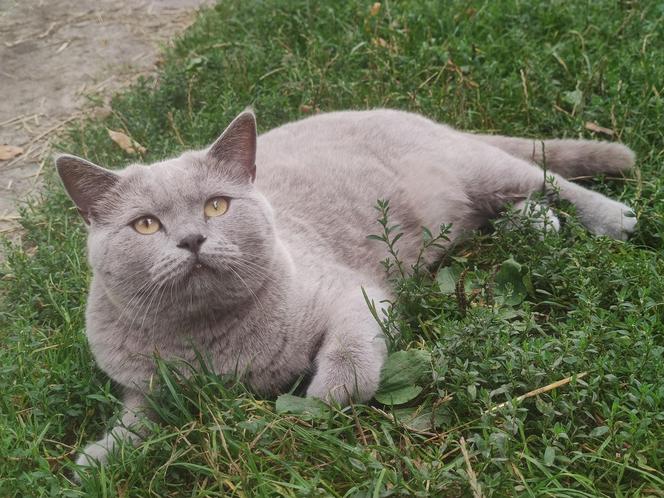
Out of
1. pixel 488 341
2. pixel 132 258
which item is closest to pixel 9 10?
pixel 132 258

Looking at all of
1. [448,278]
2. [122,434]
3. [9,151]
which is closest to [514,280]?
[448,278]

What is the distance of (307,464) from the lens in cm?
206

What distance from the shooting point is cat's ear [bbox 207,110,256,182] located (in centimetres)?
246

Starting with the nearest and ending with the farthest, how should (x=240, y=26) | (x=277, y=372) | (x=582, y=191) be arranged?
(x=277, y=372) < (x=582, y=191) < (x=240, y=26)

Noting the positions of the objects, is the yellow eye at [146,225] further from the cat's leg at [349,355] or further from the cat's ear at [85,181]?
the cat's leg at [349,355]

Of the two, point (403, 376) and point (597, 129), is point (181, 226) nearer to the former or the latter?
point (403, 376)

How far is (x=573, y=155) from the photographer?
329 centimetres

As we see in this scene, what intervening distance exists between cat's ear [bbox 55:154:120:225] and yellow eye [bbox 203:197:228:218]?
1.01 ft

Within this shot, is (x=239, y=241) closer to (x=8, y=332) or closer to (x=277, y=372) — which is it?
(x=277, y=372)

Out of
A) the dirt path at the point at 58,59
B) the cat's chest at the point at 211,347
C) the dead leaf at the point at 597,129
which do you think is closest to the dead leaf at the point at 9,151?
the dirt path at the point at 58,59

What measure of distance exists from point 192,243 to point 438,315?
3.12 feet

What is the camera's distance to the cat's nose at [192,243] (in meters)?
2.19

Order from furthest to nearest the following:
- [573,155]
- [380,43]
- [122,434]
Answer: [380,43] < [573,155] < [122,434]

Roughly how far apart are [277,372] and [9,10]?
14.6 ft
